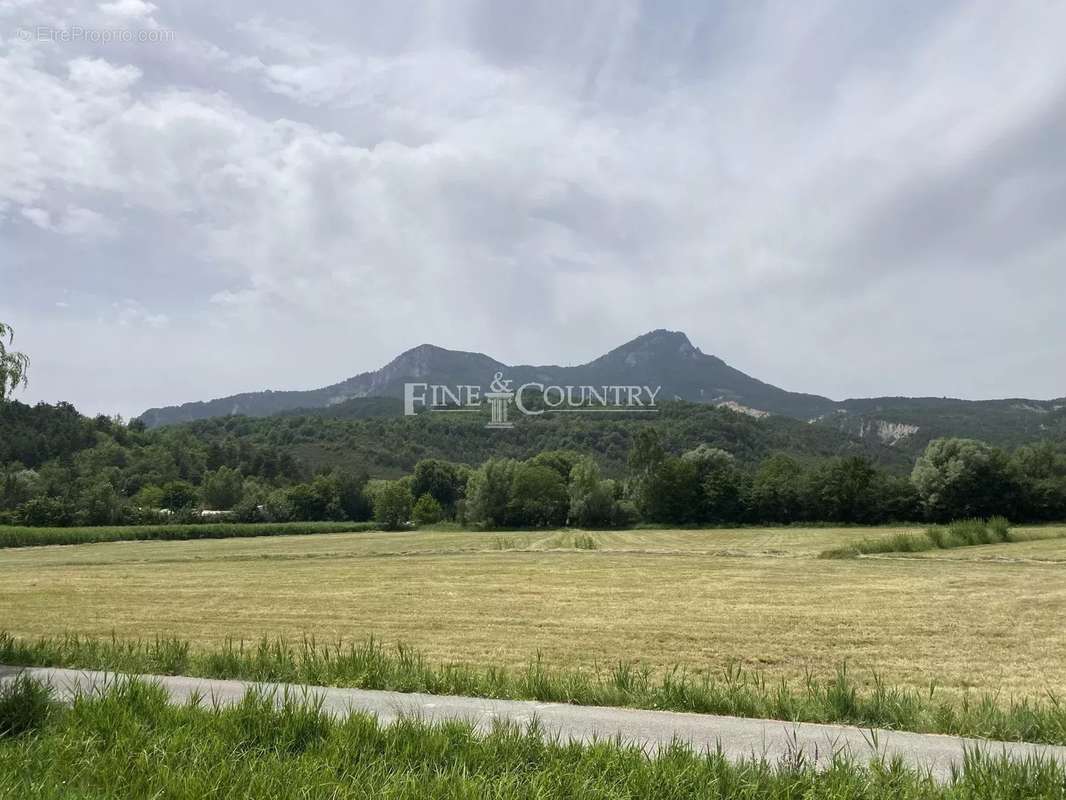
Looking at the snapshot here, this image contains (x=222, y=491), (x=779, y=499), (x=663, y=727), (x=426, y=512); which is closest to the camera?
(x=663, y=727)

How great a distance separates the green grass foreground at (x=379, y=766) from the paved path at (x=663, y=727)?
0.36m

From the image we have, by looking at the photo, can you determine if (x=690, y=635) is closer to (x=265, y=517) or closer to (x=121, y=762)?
(x=121, y=762)

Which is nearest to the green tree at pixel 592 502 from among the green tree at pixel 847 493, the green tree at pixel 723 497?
the green tree at pixel 723 497

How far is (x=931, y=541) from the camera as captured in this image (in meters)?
41.5

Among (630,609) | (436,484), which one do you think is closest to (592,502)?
(436,484)

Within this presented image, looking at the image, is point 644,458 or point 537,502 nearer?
point 537,502

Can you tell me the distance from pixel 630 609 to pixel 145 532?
252 ft

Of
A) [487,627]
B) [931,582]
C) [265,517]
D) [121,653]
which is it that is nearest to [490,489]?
[265,517]

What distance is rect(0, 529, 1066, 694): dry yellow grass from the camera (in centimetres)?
1443

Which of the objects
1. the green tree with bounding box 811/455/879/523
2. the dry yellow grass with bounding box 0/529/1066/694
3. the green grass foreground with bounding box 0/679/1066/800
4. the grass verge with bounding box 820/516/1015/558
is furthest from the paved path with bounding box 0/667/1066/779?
the green tree with bounding box 811/455/879/523

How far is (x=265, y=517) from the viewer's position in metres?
114

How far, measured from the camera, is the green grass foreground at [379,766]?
187 inches

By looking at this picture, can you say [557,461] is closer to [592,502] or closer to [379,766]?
[592,502]

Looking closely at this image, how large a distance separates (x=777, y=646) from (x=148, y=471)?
158m
